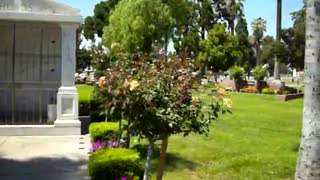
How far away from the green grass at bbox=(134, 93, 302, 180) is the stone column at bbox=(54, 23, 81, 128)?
3.08 meters

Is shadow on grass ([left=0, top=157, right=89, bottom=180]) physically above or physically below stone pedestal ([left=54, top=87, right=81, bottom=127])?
below

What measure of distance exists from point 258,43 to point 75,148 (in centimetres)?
8751

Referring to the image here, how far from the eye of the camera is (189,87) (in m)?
5.95

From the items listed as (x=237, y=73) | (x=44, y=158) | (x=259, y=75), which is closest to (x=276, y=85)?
(x=259, y=75)

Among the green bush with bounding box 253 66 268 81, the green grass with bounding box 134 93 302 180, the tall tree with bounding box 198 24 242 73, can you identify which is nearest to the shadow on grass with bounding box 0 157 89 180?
the green grass with bounding box 134 93 302 180

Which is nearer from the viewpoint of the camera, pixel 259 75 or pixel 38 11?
pixel 38 11

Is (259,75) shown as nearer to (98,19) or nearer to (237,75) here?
(237,75)

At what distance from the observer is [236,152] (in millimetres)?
11008

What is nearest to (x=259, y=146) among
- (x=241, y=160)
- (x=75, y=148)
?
(x=241, y=160)

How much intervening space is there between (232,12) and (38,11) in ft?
203

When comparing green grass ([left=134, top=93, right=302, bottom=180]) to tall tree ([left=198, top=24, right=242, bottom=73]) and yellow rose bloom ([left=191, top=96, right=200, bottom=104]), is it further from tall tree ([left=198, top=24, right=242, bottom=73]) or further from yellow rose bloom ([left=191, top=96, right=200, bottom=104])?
tall tree ([left=198, top=24, right=242, bottom=73])

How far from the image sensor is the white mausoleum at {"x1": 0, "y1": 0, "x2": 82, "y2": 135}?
1395cm

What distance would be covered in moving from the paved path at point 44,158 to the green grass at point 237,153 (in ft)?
5.27

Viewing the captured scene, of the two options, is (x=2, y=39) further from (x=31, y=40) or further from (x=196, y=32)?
(x=196, y=32)
